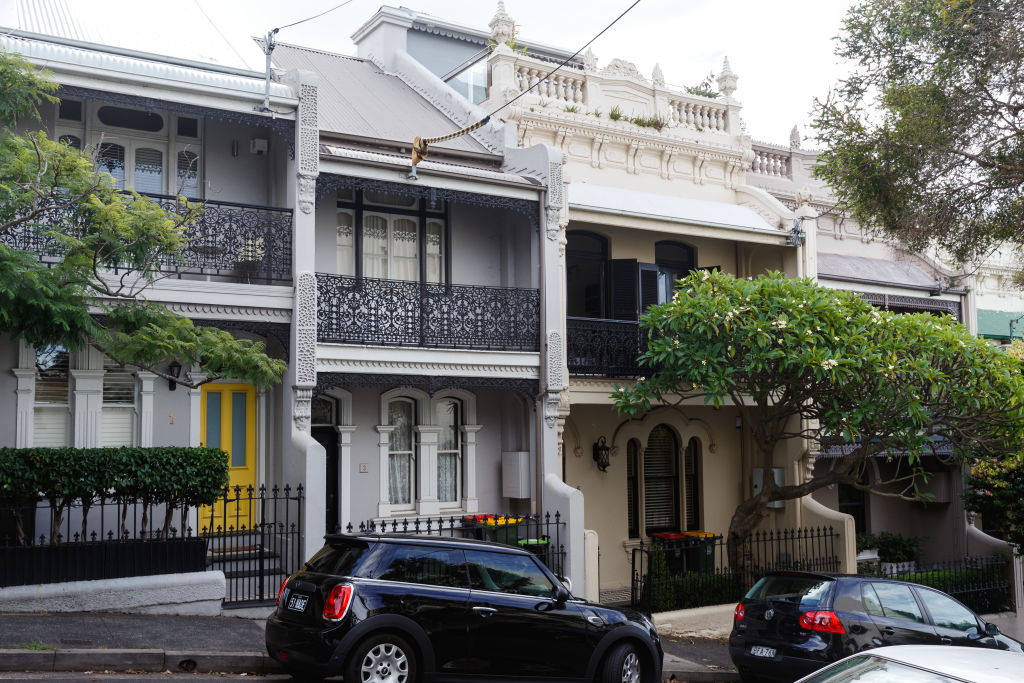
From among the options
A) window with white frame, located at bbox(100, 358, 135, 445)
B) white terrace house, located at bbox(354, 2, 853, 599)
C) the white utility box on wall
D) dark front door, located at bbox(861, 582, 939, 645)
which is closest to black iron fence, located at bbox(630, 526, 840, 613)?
white terrace house, located at bbox(354, 2, 853, 599)

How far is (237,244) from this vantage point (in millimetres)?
13773

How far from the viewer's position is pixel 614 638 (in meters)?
9.62

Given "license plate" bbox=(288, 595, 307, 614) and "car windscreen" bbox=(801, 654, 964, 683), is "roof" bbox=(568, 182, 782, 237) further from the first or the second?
"car windscreen" bbox=(801, 654, 964, 683)

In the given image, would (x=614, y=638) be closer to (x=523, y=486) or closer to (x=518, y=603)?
(x=518, y=603)

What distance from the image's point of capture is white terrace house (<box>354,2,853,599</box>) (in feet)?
56.0

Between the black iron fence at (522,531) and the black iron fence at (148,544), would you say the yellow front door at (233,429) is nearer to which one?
the black iron fence at (148,544)

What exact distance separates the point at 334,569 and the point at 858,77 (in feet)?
39.1

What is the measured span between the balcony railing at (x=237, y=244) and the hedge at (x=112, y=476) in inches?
102

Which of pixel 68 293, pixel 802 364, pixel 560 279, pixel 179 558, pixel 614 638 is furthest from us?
pixel 560 279

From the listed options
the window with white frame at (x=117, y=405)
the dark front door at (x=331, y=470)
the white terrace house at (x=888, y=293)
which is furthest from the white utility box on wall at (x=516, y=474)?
the white terrace house at (x=888, y=293)

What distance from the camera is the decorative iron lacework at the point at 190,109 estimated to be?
1306cm

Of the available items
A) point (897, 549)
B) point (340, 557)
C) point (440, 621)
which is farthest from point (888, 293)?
point (340, 557)

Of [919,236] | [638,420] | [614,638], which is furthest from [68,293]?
[919,236]

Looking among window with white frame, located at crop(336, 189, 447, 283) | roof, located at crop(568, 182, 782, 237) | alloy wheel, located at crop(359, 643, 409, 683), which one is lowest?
alloy wheel, located at crop(359, 643, 409, 683)
